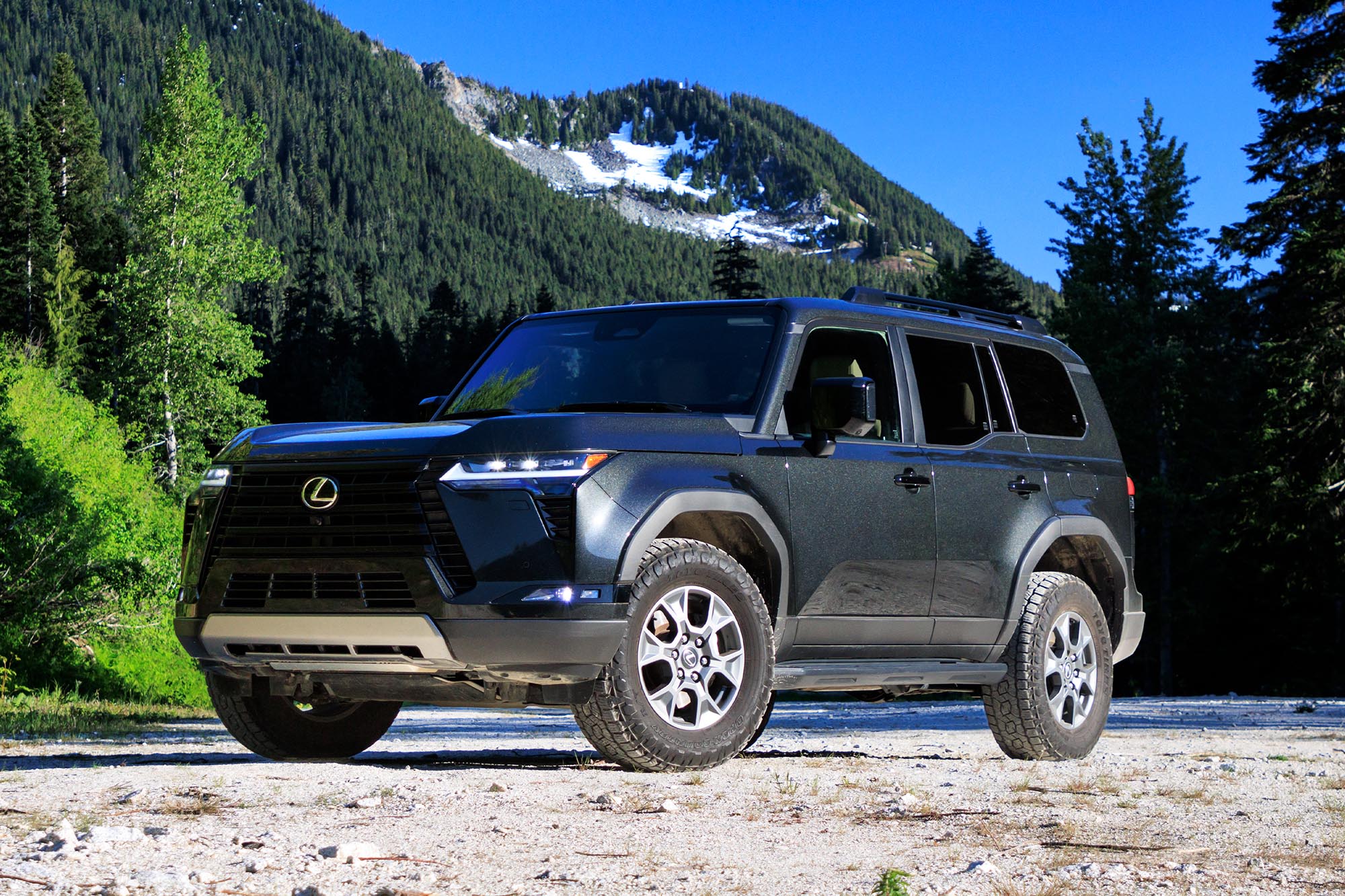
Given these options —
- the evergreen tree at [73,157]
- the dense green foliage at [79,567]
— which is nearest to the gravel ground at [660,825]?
the dense green foliage at [79,567]

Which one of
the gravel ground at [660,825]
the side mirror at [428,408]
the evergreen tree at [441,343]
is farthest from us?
the evergreen tree at [441,343]

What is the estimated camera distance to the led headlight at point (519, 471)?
5816mm

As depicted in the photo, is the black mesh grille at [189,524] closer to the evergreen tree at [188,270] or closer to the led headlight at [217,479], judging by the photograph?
the led headlight at [217,479]

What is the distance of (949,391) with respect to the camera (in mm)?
7848

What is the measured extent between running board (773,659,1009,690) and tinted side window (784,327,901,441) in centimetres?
111

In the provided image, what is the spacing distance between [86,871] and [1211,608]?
47.2 meters

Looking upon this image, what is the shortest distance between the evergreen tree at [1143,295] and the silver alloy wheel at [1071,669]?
127 feet

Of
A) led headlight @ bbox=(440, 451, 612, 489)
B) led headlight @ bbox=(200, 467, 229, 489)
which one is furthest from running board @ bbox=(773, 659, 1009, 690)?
led headlight @ bbox=(200, 467, 229, 489)

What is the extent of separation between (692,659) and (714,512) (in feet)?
2.10

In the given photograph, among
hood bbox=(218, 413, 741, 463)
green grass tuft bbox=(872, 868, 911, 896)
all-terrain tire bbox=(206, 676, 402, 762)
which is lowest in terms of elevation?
all-terrain tire bbox=(206, 676, 402, 762)

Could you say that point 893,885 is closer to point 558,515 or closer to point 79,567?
point 558,515

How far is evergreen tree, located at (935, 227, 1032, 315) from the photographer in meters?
63.5

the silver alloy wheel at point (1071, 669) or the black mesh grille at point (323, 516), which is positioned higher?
the black mesh grille at point (323, 516)

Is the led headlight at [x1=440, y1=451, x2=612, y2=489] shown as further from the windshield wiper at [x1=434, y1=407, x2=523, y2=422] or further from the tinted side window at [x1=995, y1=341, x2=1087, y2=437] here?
the tinted side window at [x1=995, y1=341, x2=1087, y2=437]
